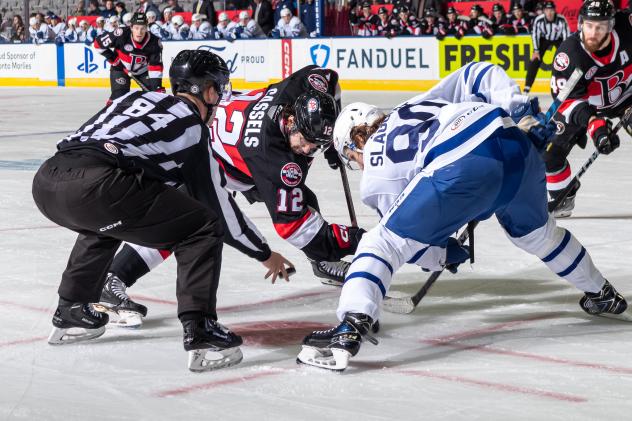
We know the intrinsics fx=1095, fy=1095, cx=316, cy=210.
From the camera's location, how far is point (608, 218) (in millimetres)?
6125

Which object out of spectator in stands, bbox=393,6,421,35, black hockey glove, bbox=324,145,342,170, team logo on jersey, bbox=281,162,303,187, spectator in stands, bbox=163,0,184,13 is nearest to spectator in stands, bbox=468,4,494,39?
spectator in stands, bbox=393,6,421,35

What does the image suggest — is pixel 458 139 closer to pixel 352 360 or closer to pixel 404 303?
pixel 352 360

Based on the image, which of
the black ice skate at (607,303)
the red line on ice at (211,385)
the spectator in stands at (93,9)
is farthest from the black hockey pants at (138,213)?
the spectator in stands at (93,9)

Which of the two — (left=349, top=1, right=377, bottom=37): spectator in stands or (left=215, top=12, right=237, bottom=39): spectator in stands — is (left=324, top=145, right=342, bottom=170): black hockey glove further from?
(left=215, top=12, right=237, bottom=39): spectator in stands

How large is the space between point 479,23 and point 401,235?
41.4ft

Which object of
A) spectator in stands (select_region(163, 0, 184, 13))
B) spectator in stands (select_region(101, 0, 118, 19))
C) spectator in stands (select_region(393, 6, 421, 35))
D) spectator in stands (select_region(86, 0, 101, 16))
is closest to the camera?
spectator in stands (select_region(393, 6, 421, 35))

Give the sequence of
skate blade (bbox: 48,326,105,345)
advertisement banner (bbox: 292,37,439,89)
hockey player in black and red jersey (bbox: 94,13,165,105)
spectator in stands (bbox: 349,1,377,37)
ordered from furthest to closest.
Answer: spectator in stands (bbox: 349,1,377,37), advertisement banner (bbox: 292,37,439,89), hockey player in black and red jersey (bbox: 94,13,165,105), skate blade (bbox: 48,326,105,345)

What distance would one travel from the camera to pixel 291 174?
4.08 meters

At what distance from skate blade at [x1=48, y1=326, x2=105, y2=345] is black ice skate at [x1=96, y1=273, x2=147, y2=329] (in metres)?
0.13

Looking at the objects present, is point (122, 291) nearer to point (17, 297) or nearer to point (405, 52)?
point (17, 297)

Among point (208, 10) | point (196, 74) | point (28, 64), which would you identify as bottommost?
point (28, 64)

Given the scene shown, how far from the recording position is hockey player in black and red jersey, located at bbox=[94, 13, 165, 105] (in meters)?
13.4

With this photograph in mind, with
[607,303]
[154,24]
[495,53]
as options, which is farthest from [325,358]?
[154,24]

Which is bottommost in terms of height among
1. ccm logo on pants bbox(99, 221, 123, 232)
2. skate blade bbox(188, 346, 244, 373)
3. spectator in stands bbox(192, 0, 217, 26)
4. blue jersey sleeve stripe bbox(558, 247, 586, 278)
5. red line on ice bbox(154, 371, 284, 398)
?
red line on ice bbox(154, 371, 284, 398)
